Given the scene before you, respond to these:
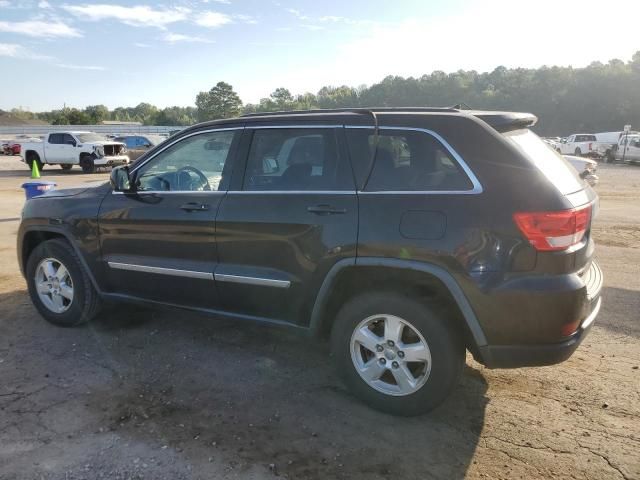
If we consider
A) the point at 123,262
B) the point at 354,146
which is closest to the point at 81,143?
the point at 123,262

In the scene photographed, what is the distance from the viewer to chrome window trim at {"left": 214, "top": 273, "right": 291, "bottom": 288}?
3.47 metres

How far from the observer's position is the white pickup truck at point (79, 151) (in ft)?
77.3

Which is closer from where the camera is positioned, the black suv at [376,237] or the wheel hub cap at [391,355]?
the black suv at [376,237]

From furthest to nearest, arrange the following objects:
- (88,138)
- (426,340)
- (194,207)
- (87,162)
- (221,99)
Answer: (221,99) < (88,138) < (87,162) < (194,207) < (426,340)

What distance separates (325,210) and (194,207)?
111cm

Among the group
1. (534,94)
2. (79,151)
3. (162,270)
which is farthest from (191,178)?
(534,94)

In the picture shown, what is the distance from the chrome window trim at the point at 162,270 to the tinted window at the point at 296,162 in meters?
0.74

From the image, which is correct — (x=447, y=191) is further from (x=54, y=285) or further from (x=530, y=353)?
(x=54, y=285)

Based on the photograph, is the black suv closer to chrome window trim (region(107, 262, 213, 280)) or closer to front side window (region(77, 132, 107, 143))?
chrome window trim (region(107, 262, 213, 280))

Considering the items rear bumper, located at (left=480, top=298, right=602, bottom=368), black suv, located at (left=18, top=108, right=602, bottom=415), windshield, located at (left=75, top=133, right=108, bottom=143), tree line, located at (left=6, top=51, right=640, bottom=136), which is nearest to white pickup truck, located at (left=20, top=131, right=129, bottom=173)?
windshield, located at (left=75, top=133, right=108, bottom=143)

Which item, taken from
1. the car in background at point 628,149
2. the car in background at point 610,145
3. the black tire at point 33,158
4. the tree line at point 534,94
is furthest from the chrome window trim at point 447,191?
the tree line at point 534,94

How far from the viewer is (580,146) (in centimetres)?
3400

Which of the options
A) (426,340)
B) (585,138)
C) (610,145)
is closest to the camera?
(426,340)

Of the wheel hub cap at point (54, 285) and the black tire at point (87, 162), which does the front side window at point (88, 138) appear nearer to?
the black tire at point (87, 162)
